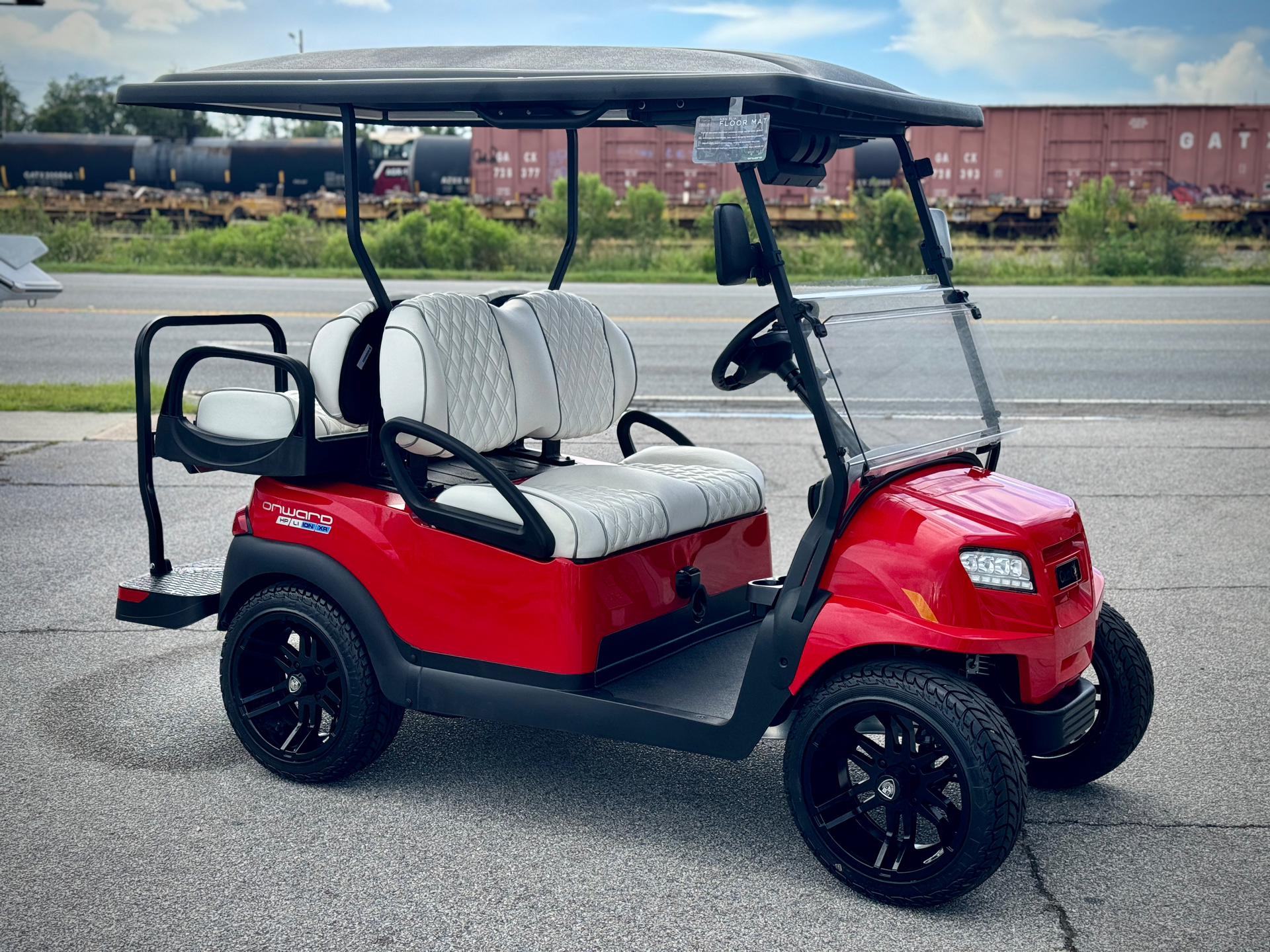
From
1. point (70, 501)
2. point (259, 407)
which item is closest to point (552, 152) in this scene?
point (70, 501)

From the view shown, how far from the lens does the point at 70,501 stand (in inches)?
249

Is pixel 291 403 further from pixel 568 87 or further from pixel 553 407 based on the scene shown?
pixel 568 87

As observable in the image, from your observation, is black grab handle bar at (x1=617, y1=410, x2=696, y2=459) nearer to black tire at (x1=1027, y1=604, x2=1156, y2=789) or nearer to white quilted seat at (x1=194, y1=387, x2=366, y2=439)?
white quilted seat at (x1=194, y1=387, x2=366, y2=439)

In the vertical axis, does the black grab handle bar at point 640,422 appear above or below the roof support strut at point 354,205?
below

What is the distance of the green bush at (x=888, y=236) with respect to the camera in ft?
62.0

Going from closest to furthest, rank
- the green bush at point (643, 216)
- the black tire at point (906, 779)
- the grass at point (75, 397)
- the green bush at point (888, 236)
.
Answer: the black tire at point (906, 779) < the grass at point (75, 397) < the green bush at point (888, 236) < the green bush at point (643, 216)

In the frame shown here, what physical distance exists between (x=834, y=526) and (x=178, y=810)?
1.85 metres

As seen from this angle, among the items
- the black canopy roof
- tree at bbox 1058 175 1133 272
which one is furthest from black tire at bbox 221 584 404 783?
tree at bbox 1058 175 1133 272

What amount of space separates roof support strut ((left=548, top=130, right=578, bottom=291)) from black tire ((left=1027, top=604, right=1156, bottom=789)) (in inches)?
81.0

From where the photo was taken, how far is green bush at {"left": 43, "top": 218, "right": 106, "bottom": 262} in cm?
2228

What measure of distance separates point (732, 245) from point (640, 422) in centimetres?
179

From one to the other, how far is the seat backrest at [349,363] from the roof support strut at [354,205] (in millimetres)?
60

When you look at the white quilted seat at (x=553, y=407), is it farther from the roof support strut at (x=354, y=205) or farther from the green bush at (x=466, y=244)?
the green bush at (x=466, y=244)

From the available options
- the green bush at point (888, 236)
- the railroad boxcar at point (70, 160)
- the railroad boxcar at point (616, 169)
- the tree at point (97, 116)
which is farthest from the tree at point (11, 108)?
the green bush at point (888, 236)
